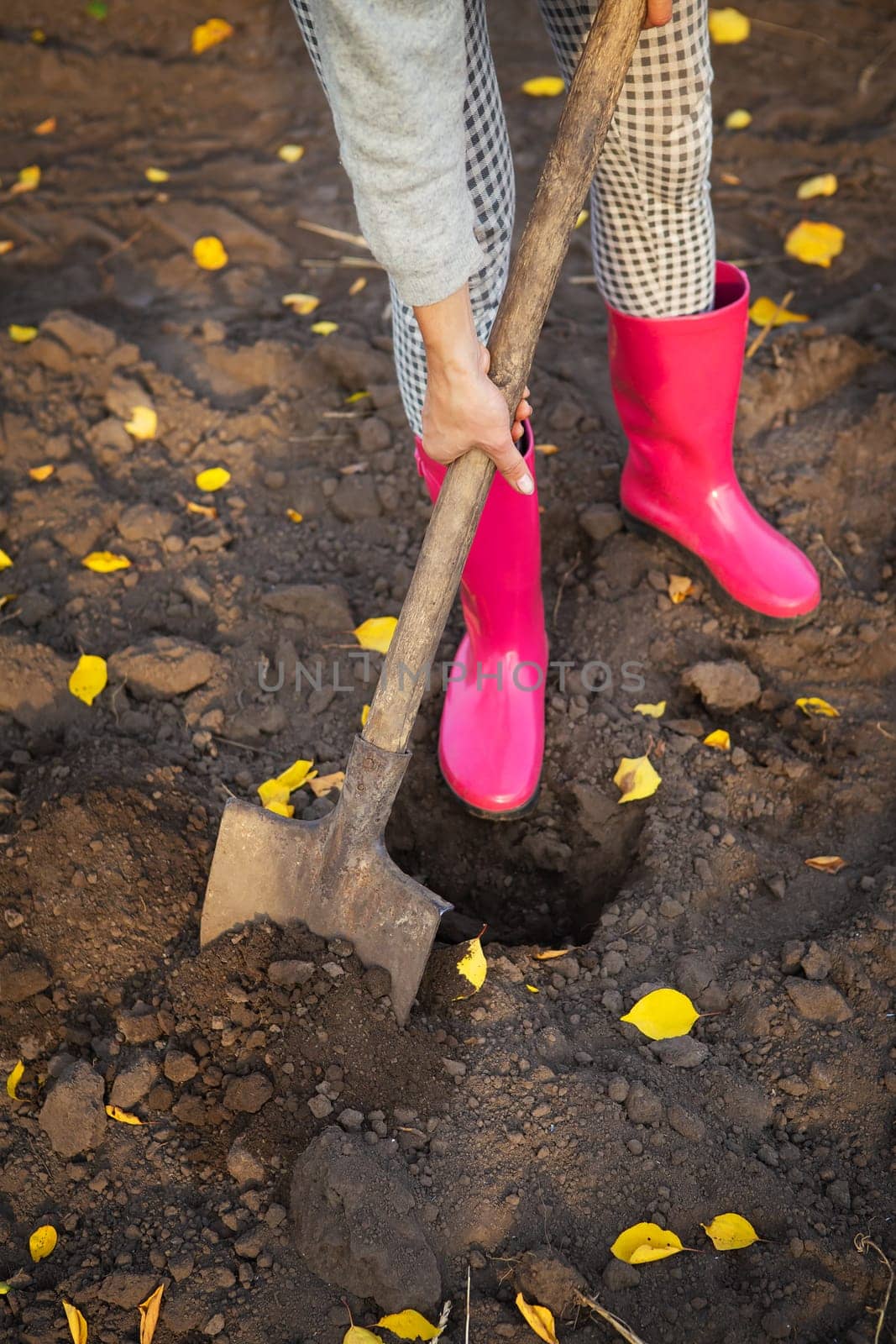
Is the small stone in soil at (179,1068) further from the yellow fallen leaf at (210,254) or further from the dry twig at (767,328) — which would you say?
the yellow fallen leaf at (210,254)

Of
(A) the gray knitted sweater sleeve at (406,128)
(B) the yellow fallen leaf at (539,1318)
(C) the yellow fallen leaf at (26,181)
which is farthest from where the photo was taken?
(C) the yellow fallen leaf at (26,181)

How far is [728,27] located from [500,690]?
267 cm

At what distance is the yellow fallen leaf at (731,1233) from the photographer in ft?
4.68

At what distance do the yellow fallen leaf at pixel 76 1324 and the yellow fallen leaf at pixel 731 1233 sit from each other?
82cm

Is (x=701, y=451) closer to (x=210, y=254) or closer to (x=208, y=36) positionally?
(x=210, y=254)

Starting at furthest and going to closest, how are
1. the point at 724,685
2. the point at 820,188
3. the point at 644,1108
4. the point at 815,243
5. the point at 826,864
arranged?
the point at 820,188 → the point at 815,243 → the point at 724,685 → the point at 826,864 → the point at 644,1108

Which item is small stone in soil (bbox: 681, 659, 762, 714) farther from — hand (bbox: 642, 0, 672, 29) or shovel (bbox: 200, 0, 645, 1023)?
hand (bbox: 642, 0, 672, 29)

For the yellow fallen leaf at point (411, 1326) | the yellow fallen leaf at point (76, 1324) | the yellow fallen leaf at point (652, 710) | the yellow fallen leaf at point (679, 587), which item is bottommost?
the yellow fallen leaf at point (76, 1324)

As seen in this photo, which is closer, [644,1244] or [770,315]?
[644,1244]

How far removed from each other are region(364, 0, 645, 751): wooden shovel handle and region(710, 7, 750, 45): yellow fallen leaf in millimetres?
2441

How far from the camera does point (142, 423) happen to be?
2.61 meters

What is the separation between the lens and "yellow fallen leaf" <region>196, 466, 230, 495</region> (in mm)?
2504

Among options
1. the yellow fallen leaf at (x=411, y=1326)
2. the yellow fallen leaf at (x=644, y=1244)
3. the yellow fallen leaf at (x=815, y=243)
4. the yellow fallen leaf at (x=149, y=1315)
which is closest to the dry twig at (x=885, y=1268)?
the yellow fallen leaf at (x=644, y=1244)

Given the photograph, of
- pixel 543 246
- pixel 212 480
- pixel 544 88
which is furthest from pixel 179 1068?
pixel 544 88
